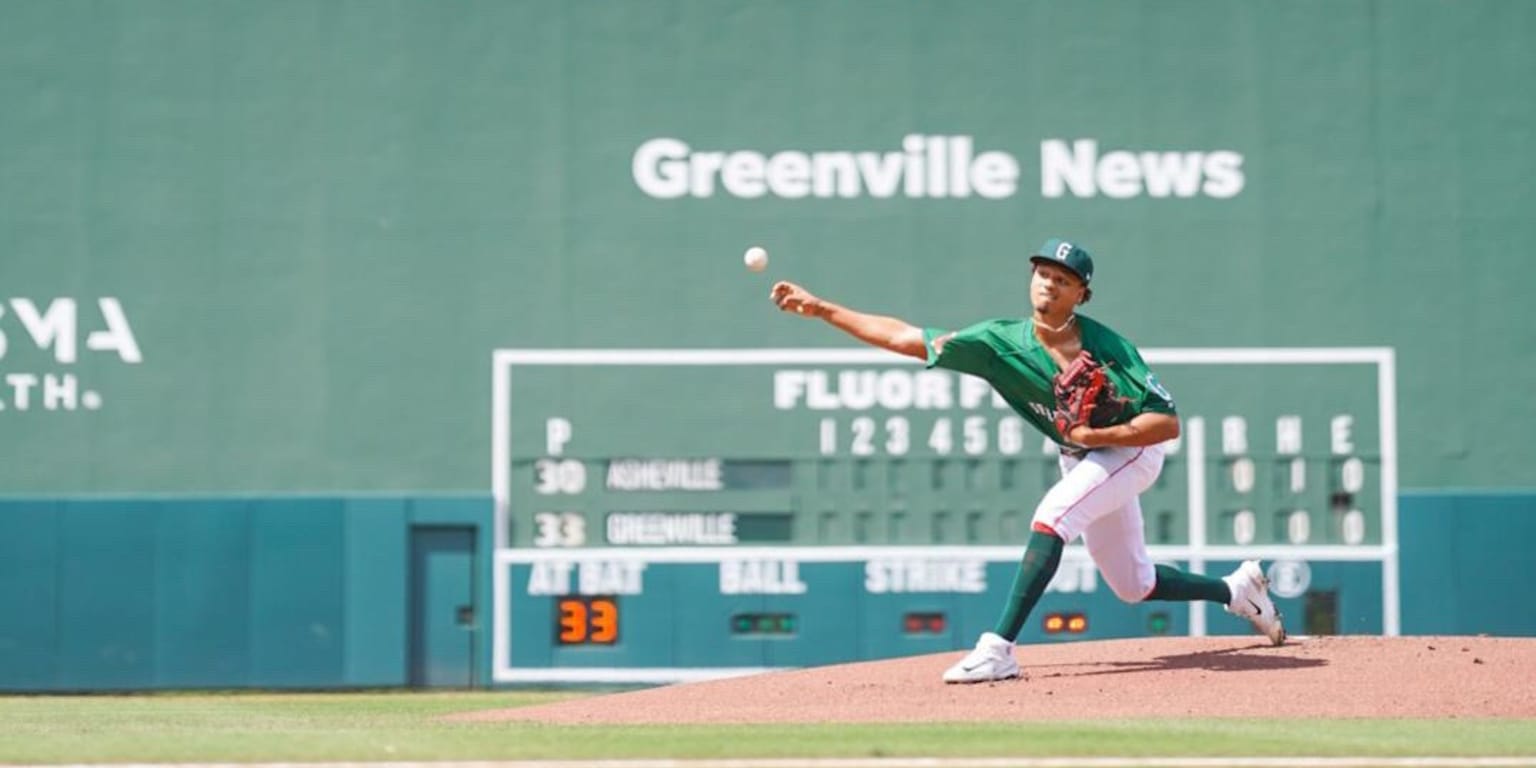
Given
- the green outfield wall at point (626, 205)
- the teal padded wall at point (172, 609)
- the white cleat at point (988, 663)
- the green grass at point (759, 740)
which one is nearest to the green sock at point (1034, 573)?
the white cleat at point (988, 663)

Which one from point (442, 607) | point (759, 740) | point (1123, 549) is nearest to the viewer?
point (759, 740)

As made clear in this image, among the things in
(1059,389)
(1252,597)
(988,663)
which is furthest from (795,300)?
(1252,597)

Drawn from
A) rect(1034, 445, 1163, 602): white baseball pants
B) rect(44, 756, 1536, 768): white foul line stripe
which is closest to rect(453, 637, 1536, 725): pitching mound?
rect(1034, 445, 1163, 602): white baseball pants

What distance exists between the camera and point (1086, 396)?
7637mm

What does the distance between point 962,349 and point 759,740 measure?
1.77 metres

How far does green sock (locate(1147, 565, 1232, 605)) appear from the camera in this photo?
8.20 m

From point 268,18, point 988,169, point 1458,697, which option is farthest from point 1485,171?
point 268,18

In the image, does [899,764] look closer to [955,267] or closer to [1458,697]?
[1458,697]

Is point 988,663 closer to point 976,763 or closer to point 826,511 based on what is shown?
point 976,763

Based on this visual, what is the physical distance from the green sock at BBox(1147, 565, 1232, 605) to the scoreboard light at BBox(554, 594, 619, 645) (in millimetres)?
3677

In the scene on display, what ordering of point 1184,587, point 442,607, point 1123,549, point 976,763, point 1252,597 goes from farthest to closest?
point 442,607 < point 1252,597 < point 1184,587 < point 1123,549 < point 976,763

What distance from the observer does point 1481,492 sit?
11359mm

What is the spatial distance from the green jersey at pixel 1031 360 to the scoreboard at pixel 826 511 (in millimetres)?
3349

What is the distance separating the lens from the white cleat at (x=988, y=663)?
7836mm
